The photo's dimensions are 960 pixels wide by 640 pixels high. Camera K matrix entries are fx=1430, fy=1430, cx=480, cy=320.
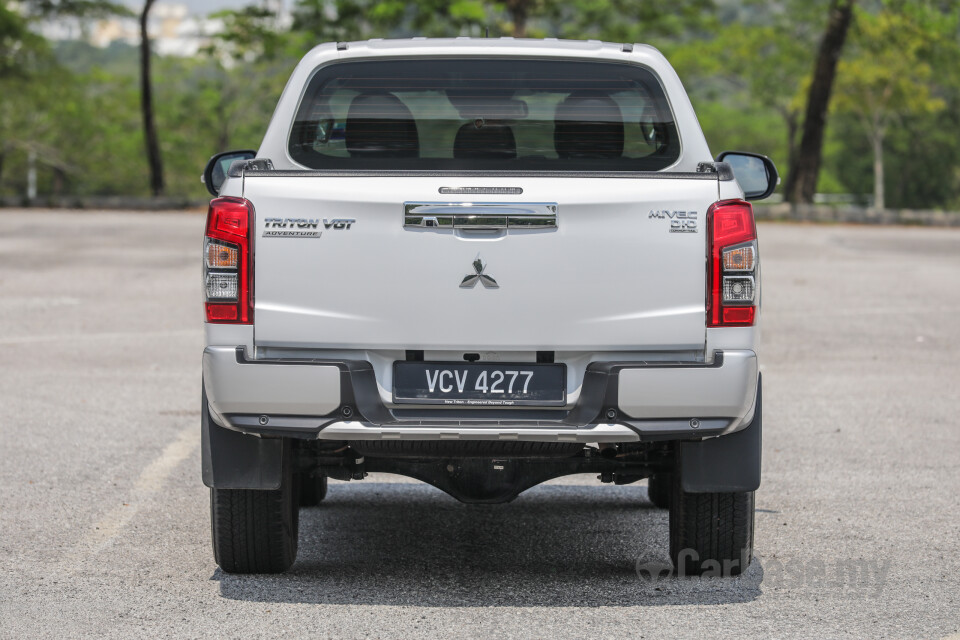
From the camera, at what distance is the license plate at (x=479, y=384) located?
4.58 m

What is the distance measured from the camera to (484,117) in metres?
5.44

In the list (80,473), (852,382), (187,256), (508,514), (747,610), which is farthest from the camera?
(187,256)

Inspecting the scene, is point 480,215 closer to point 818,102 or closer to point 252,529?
point 252,529

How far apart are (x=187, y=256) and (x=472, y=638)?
1812cm

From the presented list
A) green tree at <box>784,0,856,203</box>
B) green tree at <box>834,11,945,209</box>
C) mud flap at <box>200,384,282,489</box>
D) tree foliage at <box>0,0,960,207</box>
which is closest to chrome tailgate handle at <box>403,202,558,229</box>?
mud flap at <box>200,384,282,489</box>

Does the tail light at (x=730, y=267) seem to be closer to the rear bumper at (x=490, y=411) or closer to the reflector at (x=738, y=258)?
the reflector at (x=738, y=258)

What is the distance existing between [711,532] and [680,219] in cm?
123

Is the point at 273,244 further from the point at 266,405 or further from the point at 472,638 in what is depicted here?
the point at 472,638

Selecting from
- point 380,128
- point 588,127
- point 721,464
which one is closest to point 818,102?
point 588,127

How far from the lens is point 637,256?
456cm

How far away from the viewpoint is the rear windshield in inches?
211

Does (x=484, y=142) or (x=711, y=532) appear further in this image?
(x=484, y=142)

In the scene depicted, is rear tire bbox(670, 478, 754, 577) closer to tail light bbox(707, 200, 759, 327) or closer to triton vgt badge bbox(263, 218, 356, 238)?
tail light bbox(707, 200, 759, 327)

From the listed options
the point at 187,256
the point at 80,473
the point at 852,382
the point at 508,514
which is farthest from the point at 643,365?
the point at 187,256
